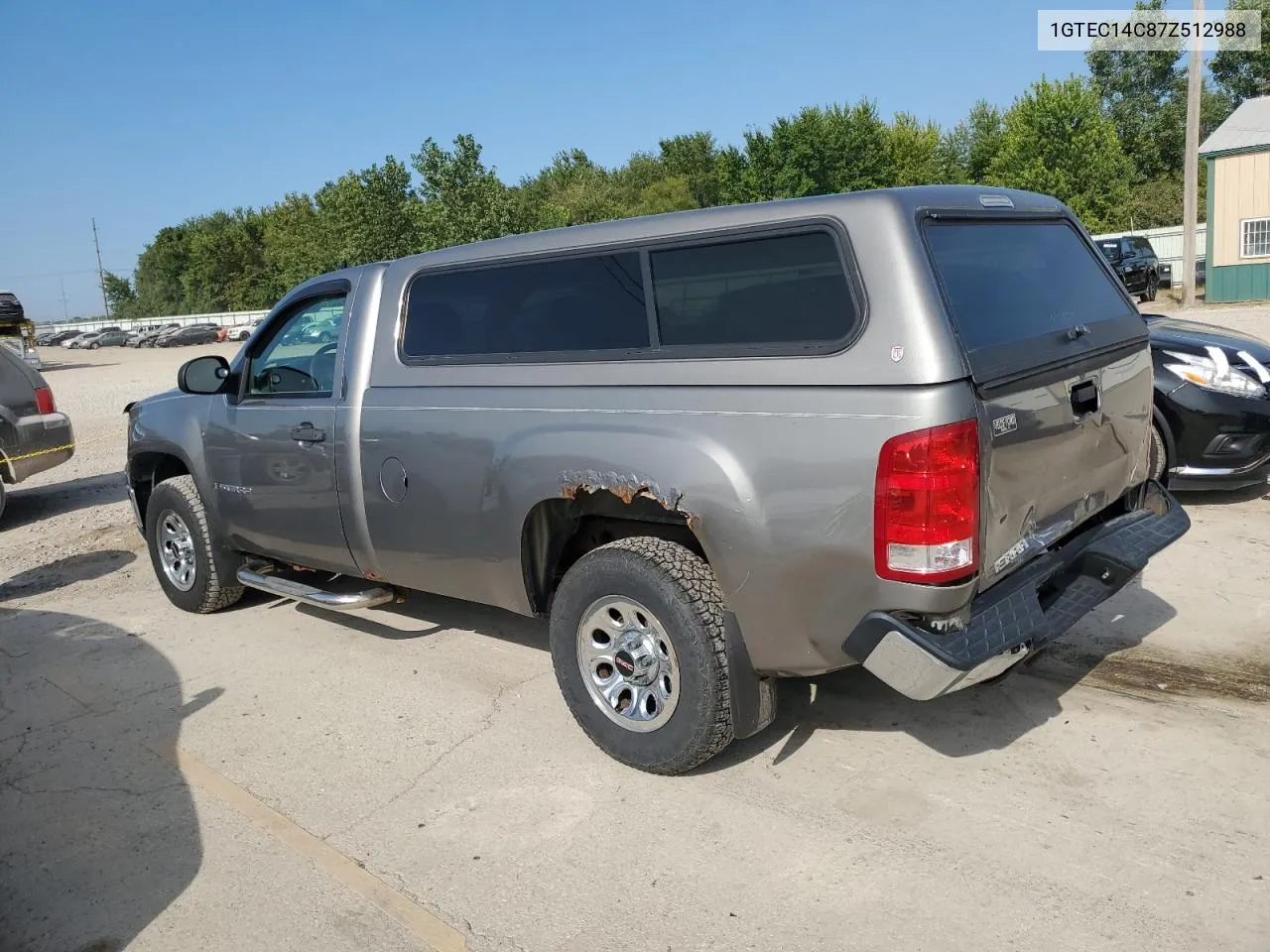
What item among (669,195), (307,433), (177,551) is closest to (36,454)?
(177,551)

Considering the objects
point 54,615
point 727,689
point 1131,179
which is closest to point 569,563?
point 727,689

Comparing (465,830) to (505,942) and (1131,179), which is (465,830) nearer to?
(505,942)

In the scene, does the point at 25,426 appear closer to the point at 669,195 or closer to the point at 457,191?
the point at 457,191

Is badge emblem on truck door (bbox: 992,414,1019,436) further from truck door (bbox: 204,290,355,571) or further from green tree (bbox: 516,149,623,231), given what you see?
green tree (bbox: 516,149,623,231)

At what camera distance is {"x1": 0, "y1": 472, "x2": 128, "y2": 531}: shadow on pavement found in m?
9.80

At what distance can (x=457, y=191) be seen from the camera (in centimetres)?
3884

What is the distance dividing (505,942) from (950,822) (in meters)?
1.51

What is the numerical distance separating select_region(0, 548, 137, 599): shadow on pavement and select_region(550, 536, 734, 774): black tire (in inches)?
196

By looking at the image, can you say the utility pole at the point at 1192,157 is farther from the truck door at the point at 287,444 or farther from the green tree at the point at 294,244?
the green tree at the point at 294,244

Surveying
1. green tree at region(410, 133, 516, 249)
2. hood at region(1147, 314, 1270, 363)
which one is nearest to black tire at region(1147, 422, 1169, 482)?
hood at region(1147, 314, 1270, 363)

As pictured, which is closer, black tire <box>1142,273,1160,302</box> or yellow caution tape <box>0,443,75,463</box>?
yellow caution tape <box>0,443,75,463</box>

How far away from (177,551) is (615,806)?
3.84m

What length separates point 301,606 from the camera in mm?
6285

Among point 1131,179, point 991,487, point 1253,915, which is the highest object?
point 1131,179
